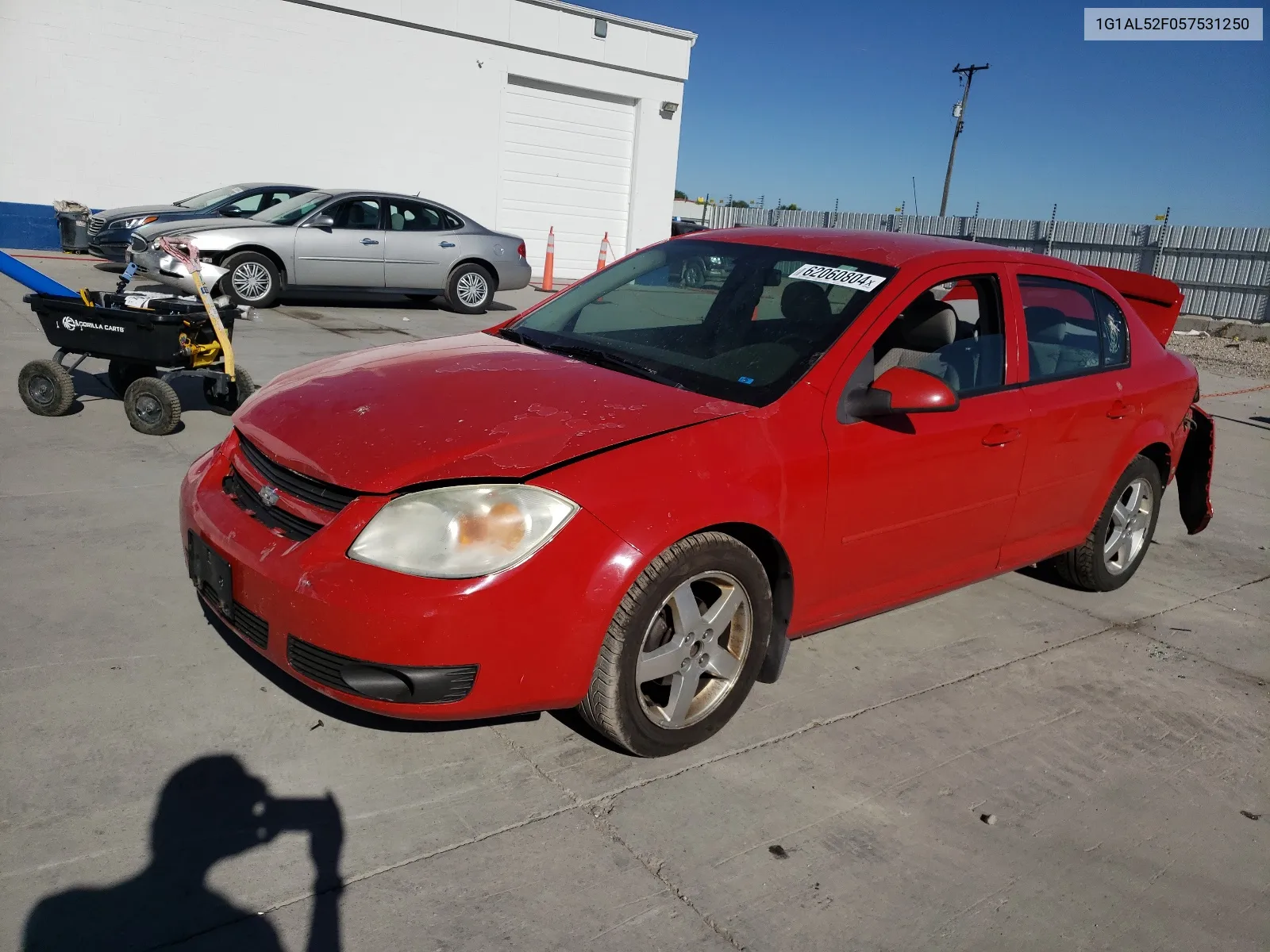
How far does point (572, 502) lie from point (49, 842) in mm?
1513

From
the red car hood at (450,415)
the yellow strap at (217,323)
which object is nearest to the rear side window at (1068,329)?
the red car hood at (450,415)

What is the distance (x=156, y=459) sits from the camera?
18.3 feet

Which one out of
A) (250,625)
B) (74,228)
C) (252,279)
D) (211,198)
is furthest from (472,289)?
(250,625)

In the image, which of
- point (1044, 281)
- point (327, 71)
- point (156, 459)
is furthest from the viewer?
point (327, 71)

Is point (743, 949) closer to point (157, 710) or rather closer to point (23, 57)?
point (157, 710)

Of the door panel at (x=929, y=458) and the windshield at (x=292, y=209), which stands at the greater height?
the windshield at (x=292, y=209)

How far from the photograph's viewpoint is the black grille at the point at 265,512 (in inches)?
111

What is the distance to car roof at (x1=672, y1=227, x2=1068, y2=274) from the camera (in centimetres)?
380

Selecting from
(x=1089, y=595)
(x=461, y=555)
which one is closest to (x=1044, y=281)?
(x=1089, y=595)

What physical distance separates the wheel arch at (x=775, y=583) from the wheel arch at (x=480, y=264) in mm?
10570

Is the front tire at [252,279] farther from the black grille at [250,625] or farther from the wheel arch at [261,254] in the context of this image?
the black grille at [250,625]

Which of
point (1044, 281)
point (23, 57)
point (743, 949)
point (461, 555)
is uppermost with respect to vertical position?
point (23, 57)

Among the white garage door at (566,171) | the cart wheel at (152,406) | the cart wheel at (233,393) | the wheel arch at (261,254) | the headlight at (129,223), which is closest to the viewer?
the cart wheel at (152,406)

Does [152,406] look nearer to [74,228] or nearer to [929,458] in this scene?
[929,458]
